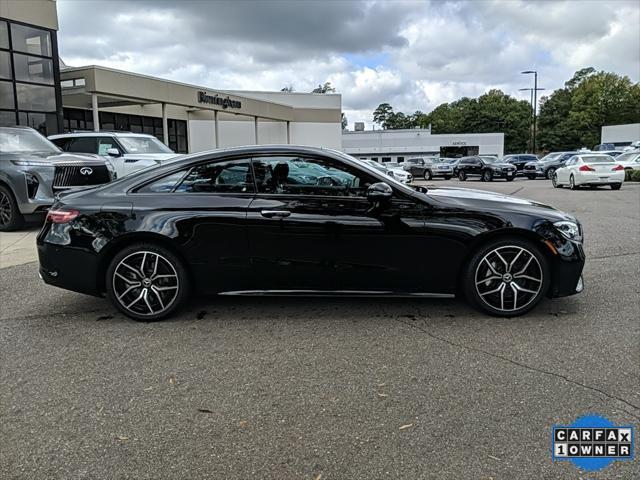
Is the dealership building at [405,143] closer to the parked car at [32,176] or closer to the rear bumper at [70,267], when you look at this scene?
the parked car at [32,176]

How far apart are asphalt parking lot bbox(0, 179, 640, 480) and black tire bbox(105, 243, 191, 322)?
16 centimetres

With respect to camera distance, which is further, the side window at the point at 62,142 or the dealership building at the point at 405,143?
the dealership building at the point at 405,143

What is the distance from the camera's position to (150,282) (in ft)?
15.4

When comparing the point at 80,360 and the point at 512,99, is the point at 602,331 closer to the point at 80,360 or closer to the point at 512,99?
the point at 80,360

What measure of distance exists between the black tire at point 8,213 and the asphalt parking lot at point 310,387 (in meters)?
5.28

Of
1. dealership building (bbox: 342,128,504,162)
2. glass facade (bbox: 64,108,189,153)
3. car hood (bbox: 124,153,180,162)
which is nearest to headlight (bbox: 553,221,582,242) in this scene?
car hood (bbox: 124,153,180,162)

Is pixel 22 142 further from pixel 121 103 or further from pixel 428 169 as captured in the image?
pixel 428 169

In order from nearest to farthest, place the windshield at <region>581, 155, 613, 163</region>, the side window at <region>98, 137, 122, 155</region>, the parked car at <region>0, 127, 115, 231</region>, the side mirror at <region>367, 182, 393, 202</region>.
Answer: the side mirror at <region>367, 182, 393, 202</region> → the parked car at <region>0, 127, 115, 231</region> → the side window at <region>98, 137, 122, 155</region> → the windshield at <region>581, 155, 613, 163</region>

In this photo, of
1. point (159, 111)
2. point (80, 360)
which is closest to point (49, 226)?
point (80, 360)

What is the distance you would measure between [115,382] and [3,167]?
7.87 meters

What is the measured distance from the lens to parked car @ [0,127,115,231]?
31.6ft

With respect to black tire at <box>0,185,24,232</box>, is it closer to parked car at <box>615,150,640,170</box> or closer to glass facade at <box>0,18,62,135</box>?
glass facade at <box>0,18,62,135</box>

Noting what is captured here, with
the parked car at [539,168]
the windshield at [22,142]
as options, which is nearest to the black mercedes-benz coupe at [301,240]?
the windshield at [22,142]

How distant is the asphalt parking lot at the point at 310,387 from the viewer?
8.70 feet
